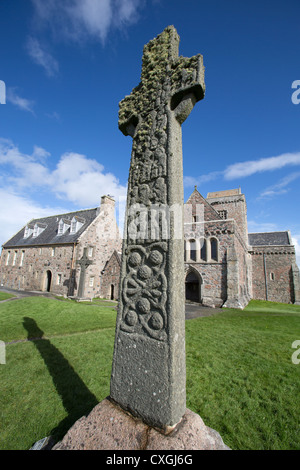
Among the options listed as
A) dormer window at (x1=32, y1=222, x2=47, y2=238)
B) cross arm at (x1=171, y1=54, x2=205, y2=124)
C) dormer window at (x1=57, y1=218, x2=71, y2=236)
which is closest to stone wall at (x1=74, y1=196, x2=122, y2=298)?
dormer window at (x1=57, y1=218, x2=71, y2=236)

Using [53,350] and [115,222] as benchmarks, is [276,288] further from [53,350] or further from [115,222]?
[53,350]

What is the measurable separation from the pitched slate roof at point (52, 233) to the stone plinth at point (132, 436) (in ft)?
69.4

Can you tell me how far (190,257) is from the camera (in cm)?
1975

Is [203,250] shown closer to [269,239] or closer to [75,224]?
[75,224]

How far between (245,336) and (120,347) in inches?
285

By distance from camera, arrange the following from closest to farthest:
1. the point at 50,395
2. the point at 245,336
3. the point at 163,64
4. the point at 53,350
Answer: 1. the point at 163,64
2. the point at 50,395
3. the point at 53,350
4. the point at 245,336

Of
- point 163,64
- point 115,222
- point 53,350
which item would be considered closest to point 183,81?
point 163,64

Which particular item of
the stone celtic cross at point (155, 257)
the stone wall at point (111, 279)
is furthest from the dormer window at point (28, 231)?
the stone celtic cross at point (155, 257)

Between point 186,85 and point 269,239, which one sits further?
point 269,239

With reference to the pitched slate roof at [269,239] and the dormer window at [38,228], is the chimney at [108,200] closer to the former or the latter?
→ the dormer window at [38,228]

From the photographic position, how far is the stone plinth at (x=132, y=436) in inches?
68.2

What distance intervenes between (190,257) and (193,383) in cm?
1577

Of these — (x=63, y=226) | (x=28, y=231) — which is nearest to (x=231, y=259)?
(x=63, y=226)

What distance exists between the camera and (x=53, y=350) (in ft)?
19.8
